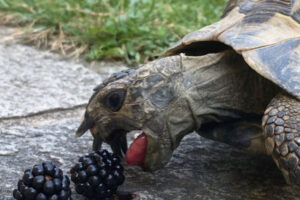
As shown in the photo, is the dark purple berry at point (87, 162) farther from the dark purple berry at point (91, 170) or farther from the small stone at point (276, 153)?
the small stone at point (276, 153)

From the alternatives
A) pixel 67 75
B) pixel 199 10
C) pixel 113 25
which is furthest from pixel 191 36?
pixel 199 10

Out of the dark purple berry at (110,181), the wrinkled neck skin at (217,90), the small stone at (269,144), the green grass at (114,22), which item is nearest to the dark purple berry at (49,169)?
the dark purple berry at (110,181)

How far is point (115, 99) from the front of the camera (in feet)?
6.72

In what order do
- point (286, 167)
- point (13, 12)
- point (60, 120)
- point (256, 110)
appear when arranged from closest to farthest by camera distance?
point (286, 167), point (256, 110), point (60, 120), point (13, 12)

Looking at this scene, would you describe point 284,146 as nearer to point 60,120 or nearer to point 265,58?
point 265,58

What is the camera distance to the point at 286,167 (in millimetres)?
1738

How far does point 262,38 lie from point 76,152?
3.01 feet

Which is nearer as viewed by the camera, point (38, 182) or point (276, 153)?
point (38, 182)

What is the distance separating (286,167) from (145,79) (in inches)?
24.2

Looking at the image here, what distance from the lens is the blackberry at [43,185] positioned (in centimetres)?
164

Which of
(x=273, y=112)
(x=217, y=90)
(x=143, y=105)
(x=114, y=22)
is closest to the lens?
(x=273, y=112)

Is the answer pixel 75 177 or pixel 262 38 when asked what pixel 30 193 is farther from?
pixel 262 38

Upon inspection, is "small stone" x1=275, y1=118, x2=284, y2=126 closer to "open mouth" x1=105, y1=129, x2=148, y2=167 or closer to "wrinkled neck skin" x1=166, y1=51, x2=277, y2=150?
"wrinkled neck skin" x1=166, y1=51, x2=277, y2=150

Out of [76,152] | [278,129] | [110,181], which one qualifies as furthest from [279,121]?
[76,152]
